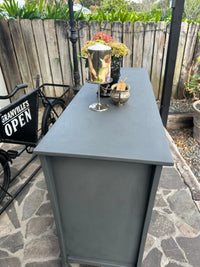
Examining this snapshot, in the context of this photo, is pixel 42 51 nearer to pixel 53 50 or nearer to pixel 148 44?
pixel 53 50

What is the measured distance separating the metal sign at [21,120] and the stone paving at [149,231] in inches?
25.0

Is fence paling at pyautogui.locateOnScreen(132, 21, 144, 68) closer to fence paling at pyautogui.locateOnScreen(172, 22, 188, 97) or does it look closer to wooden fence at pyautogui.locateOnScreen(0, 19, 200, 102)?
wooden fence at pyautogui.locateOnScreen(0, 19, 200, 102)

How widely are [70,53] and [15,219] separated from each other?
2.89 meters

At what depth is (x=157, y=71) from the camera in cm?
373

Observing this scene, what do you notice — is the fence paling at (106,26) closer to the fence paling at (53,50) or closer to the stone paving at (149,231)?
the fence paling at (53,50)

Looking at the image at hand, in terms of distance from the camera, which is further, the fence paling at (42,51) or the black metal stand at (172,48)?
the fence paling at (42,51)

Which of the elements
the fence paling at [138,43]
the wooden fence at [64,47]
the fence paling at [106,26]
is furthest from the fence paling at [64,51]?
the fence paling at [138,43]

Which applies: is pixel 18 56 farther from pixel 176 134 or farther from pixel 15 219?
pixel 176 134

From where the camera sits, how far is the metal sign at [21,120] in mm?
1756

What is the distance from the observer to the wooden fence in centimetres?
332

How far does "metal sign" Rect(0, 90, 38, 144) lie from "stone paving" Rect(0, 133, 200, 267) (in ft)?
2.09

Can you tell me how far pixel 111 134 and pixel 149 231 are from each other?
1.20 m

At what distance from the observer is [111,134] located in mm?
1156

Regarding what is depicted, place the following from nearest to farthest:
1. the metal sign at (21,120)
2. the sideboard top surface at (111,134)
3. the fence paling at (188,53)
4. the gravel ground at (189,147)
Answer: the sideboard top surface at (111,134), the metal sign at (21,120), the gravel ground at (189,147), the fence paling at (188,53)
